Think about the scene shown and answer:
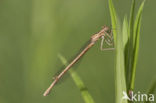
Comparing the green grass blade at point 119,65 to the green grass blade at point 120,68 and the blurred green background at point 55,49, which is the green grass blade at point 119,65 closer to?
the green grass blade at point 120,68

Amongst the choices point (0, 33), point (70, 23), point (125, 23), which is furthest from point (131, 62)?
point (0, 33)

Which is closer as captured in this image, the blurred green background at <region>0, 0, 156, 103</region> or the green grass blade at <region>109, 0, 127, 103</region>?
the green grass blade at <region>109, 0, 127, 103</region>

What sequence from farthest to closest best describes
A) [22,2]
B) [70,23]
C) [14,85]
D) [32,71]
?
[22,2], [70,23], [14,85], [32,71]

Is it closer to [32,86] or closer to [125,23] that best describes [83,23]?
[32,86]

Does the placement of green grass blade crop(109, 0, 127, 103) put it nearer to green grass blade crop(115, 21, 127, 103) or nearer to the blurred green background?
green grass blade crop(115, 21, 127, 103)

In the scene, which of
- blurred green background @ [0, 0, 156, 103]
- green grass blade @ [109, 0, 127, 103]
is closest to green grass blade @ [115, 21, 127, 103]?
green grass blade @ [109, 0, 127, 103]

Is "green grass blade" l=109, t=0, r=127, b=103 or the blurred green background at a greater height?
"green grass blade" l=109, t=0, r=127, b=103

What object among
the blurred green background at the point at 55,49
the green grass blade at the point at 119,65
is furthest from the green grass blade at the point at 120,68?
the blurred green background at the point at 55,49

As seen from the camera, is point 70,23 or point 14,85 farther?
point 70,23
